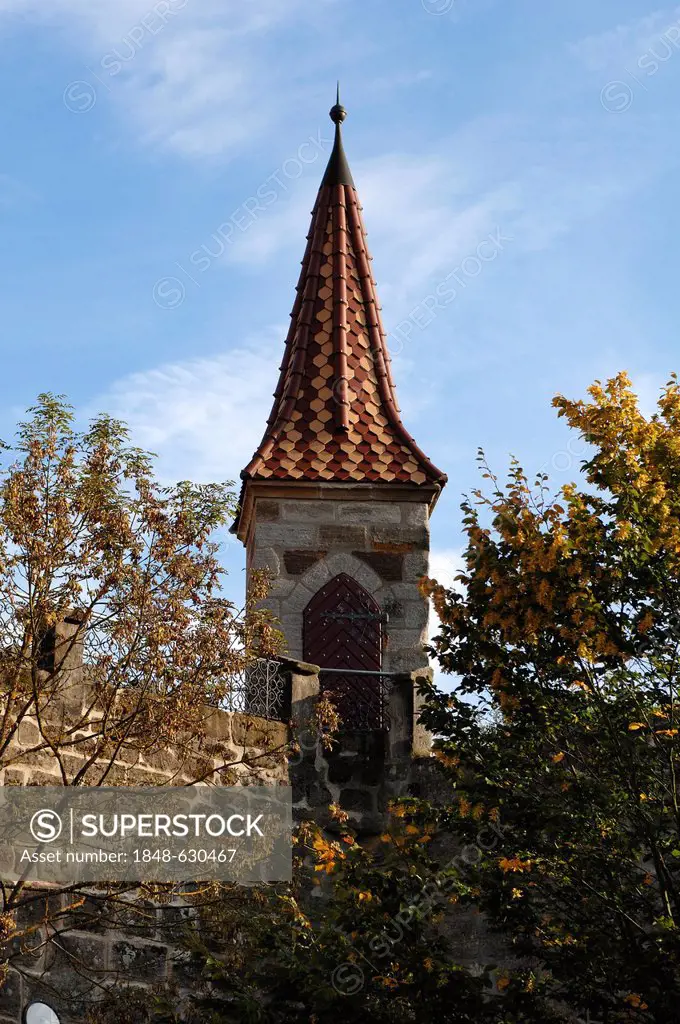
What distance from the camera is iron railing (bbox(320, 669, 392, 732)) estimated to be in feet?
36.0

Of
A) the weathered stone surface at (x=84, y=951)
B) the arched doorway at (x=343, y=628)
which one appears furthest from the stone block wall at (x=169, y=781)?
the arched doorway at (x=343, y=628)

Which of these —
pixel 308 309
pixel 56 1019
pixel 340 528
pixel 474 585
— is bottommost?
pixel 56 1019

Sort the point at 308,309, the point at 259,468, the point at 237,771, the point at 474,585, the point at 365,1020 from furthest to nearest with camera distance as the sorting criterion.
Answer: the point at 308,309, the point at 259,468, the point at 237,771, the point at 474,585, the point at 365,1020

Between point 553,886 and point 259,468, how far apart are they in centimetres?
619

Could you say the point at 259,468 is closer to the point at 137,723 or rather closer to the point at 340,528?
the point at 340,528

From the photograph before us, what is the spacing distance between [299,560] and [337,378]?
7.01ft

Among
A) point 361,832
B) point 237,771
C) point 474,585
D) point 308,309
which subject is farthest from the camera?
point 308,309

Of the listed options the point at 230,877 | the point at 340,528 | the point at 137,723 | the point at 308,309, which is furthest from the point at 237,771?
the point at 308,309

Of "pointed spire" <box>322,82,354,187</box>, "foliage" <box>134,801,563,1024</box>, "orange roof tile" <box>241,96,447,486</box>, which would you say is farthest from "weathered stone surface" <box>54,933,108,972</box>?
"pointed spire" <box>322,82,354,187</box>

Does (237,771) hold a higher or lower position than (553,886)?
higher

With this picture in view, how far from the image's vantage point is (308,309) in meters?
15.0

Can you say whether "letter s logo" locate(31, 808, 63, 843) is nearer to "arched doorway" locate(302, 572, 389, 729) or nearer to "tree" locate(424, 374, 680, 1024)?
"tree" locate(424, 374, 680, 1024)

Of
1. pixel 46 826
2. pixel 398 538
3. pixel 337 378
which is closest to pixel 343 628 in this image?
pixel 398 538

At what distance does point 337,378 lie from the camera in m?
14.5
